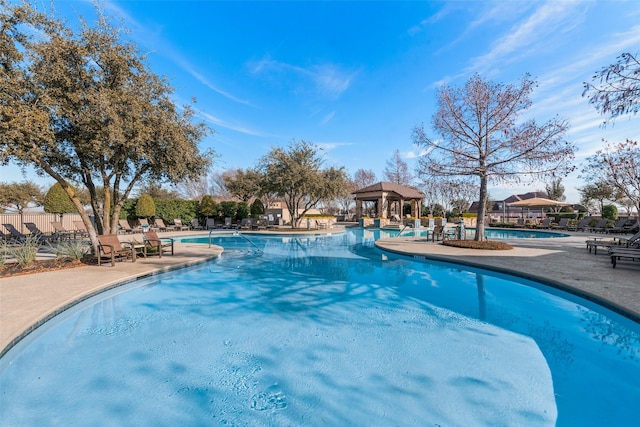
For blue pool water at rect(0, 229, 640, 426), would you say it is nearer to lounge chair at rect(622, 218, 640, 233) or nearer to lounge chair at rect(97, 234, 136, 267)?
lounge chair at rect(97, 234, 136, 267)

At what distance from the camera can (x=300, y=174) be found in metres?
20.4

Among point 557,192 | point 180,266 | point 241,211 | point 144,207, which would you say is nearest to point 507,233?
point 241,211

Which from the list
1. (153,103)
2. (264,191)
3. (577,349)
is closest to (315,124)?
(264,191)

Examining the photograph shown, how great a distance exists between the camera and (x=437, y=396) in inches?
125

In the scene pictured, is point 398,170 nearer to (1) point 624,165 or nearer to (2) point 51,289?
(1) point 624,165

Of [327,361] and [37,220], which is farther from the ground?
[37,220]

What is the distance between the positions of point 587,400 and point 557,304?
3.30 metres

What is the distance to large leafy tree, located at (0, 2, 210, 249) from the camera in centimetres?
680

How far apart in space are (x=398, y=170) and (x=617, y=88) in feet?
120

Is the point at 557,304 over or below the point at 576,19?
below

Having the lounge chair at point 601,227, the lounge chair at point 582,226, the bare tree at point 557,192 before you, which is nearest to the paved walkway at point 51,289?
the lounge chair at point 601,227

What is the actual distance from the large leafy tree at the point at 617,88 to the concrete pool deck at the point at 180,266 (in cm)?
336

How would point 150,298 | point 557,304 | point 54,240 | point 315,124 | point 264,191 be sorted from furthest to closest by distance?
point 315,124 → point 264,191 → point 54,240 → point 150,298 → point 557,304

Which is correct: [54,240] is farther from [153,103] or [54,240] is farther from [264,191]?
[264,191]
